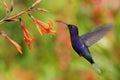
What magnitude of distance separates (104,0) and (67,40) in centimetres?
76

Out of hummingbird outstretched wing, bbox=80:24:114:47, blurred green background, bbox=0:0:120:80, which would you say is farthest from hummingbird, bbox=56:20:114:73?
blurred green background, bbox=0:0:120:80

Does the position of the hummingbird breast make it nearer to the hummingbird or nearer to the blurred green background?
the hummingbird

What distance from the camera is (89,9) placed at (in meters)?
4.85

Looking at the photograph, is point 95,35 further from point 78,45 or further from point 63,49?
point 63,49

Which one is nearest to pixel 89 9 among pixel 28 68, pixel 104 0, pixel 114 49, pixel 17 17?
pixel 104 0

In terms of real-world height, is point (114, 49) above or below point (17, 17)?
below

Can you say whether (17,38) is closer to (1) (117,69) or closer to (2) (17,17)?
(1) (117,69)

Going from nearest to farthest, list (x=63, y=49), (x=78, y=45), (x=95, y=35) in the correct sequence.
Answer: (x=78, y=45), (x=95, y=35), (x=63, y=49)

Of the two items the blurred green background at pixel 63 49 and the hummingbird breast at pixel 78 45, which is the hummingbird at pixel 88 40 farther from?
the blurred green background at pixel 63 49

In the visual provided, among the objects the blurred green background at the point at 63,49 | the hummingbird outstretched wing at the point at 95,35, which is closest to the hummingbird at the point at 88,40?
the hummingbird outstretched wing at the point at 95,35

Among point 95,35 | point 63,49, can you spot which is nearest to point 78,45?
point 95,35

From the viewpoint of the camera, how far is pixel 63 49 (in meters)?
4.30

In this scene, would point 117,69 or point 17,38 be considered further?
point 17,38

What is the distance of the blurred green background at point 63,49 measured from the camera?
426 cm
